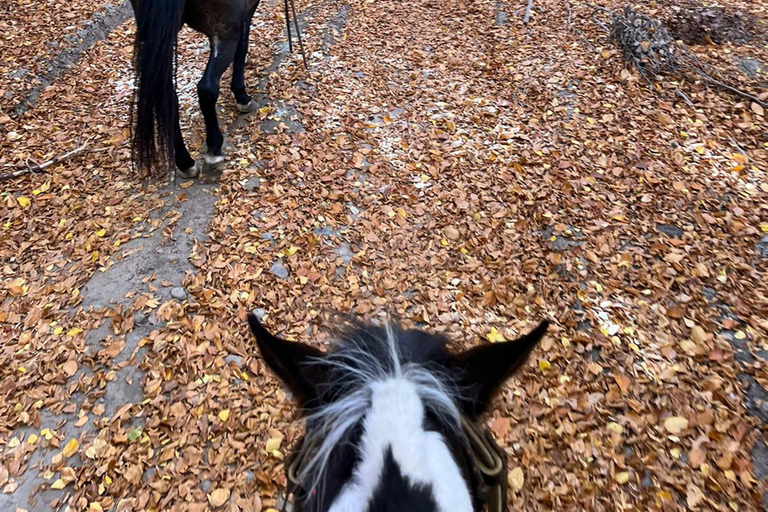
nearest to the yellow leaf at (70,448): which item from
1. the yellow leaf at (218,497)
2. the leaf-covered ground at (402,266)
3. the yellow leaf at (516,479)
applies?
the leaf-covered ground at (402,266)

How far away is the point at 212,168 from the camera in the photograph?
431 cm

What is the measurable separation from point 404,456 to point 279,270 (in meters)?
2.83

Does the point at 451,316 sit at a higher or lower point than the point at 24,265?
lower

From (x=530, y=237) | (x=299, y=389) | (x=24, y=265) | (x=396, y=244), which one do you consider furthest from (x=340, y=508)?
(x=24, y=265)

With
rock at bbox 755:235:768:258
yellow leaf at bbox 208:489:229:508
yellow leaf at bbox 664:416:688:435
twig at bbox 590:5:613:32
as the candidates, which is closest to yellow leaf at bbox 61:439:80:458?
yellow leaf at bbox 208:489:229:508

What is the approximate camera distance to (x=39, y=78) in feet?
17.5

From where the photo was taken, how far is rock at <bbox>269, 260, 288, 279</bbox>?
359 centimetres

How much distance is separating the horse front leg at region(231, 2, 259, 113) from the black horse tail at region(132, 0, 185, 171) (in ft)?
4.33

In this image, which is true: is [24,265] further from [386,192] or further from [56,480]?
[386,192]

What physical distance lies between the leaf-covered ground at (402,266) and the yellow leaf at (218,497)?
0.04 ft

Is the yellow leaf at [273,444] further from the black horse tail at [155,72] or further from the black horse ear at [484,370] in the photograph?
the black horse tail at [155,72]

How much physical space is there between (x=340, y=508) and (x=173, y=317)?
2.72 meters

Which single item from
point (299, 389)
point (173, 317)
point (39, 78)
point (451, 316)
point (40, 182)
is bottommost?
point (451, 316)

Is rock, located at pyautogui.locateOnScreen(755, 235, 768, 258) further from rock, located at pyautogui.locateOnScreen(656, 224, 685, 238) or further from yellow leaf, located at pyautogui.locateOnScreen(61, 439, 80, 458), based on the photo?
yellow leaf, located at pyautogui.locateOnScreen(61, 439, 80, 458)
